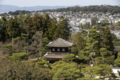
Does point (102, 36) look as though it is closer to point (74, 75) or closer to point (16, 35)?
point (74, 75)

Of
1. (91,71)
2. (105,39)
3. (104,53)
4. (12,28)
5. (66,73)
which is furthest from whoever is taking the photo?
(12,28)

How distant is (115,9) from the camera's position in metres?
102

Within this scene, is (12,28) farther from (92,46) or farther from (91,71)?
(91,71)

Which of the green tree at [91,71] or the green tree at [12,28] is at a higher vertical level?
the green tree at [12,28]

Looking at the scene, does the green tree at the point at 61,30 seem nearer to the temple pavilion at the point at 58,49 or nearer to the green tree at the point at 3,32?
the temple pavilion at the point at 58,49

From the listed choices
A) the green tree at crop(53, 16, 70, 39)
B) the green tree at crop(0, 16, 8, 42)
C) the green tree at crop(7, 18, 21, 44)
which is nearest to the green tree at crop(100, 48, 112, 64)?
the green tree at crop(53, 16, 70, 39)

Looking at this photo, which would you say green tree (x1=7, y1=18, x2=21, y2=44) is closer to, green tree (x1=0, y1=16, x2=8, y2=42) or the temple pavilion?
green tree (x1=0, y1=16, x2=8, y2=42)

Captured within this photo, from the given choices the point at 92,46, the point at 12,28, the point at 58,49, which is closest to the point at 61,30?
the point at 58,49

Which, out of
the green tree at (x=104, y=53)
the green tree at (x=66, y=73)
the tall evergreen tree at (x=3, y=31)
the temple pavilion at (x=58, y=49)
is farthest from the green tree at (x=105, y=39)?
the tall evergreen tree at (x=3, y=31)

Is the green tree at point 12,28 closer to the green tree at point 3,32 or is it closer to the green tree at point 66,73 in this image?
the green tree at point 3,32

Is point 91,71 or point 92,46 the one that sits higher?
point 92,46

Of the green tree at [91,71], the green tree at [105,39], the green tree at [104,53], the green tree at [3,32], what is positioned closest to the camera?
the green tree at [91,71]

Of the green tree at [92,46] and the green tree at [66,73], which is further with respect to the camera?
the green tree at [92,46]

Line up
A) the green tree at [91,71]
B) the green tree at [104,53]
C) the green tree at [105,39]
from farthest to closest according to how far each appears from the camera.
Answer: the green tree at [105,39]
the green tree at [104,53]
the green tree at [91,71]
